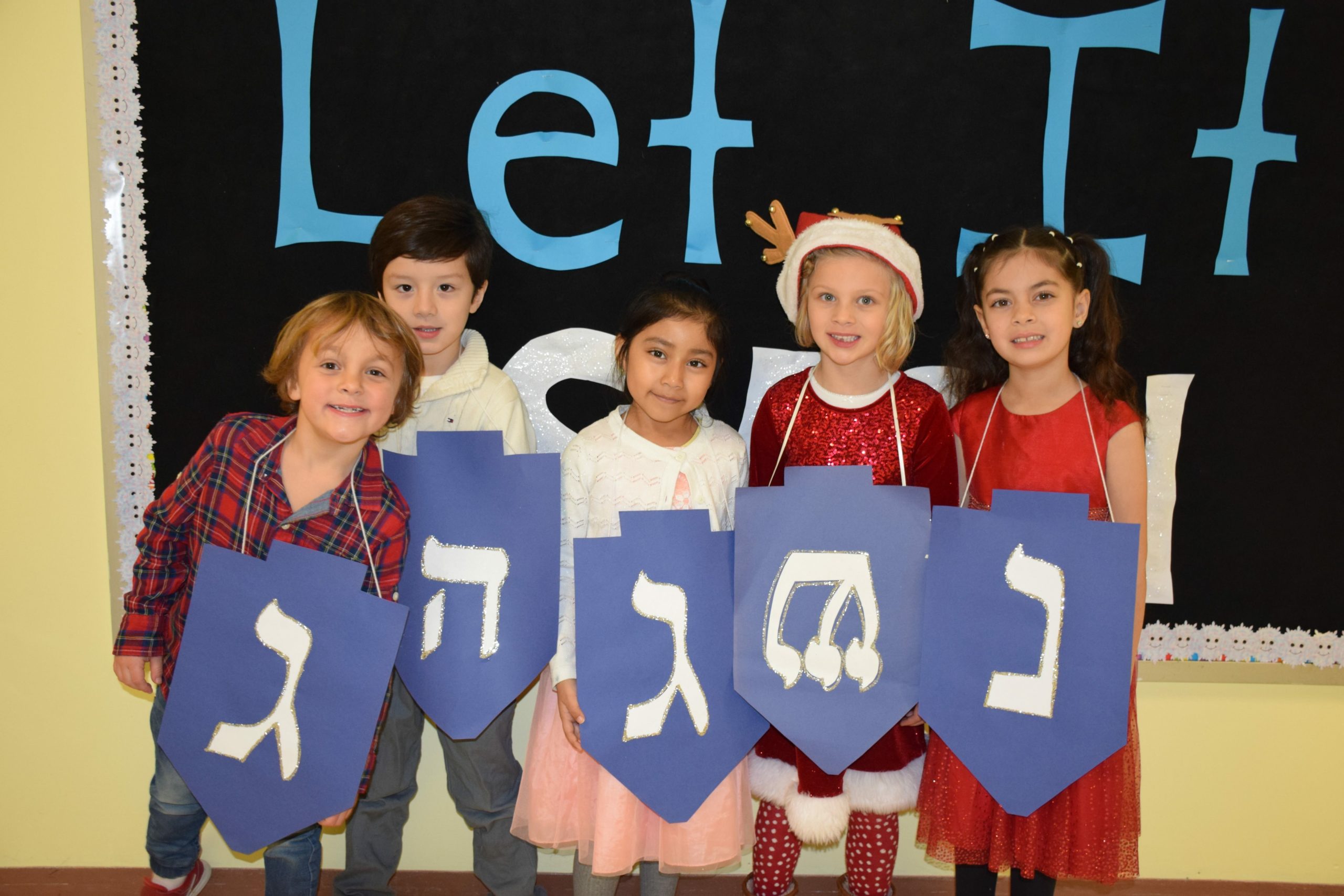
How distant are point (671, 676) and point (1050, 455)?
35.8 inches

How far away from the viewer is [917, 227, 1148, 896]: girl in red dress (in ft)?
5.34

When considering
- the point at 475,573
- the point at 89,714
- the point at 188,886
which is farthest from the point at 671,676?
the point at 89,714

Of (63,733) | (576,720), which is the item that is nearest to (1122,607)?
(576,720)

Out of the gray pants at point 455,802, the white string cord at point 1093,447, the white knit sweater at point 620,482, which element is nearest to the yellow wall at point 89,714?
the gray pants at point 455,802

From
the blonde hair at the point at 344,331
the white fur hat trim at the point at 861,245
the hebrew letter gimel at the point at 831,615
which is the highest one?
the white fur hat trim at the point at 861,245

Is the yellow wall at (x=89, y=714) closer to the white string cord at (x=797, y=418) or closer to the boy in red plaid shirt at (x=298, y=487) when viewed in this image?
the boy in red plaid shirt at (x=298, y=487)

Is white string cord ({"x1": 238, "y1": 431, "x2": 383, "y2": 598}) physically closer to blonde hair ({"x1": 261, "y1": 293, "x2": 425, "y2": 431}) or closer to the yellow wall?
blonde hair ({"x1": 261, "y1": 293, "x2": 425, "y2": 431})

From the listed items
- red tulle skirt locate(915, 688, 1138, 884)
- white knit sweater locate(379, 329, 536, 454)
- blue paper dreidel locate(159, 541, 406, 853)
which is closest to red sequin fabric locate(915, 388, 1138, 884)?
red tulle skirt locate(915, 688, 1138, 884)

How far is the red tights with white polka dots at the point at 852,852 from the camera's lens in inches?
70.7

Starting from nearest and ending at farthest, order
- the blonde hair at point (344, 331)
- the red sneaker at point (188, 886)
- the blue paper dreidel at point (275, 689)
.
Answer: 1. the blue paper dreidel at point (275, 689)
2. the blonde hair at point (344, 331)
3. the red sneaker at point (188, 886)

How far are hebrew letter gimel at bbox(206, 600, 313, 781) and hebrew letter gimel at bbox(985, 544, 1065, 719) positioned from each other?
50.1 inches

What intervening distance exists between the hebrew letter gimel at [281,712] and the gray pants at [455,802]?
34cm

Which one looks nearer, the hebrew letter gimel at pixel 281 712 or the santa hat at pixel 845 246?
the hebrew letter gimel at pixel 281 712

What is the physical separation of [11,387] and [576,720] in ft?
5.53
